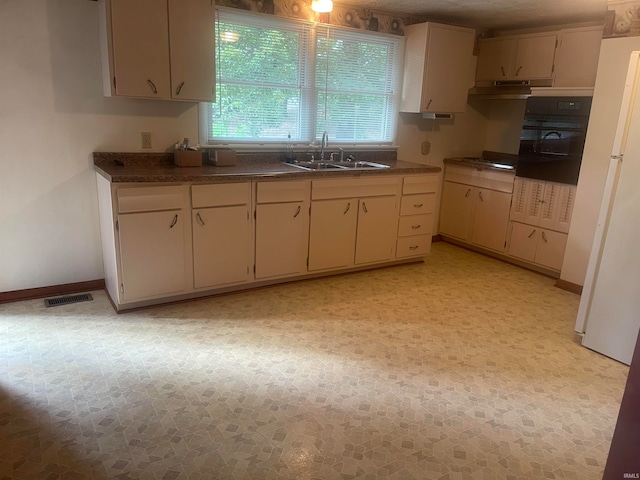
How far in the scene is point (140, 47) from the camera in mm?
2990

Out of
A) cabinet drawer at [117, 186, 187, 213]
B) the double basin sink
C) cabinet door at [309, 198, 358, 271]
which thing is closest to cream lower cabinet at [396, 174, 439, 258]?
the double basin sink

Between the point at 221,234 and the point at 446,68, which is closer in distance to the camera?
the point at 221,234

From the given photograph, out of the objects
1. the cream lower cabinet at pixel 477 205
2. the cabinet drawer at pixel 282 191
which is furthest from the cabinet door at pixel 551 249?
the cabinet drawer at pixel 282 191

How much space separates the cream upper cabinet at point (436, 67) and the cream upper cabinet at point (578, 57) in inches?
32.7

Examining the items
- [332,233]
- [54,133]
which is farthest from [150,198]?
[332,233]

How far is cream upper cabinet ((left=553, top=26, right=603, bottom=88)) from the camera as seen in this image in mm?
3896

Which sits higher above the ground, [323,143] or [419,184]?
[323,143]

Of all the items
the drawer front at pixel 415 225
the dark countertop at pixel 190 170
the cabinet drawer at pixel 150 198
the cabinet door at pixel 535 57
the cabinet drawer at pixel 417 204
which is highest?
the cabinet door at pixel 535 57

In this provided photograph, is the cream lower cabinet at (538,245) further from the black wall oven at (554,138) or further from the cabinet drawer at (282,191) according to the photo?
the cabinet drawer at (282,191)

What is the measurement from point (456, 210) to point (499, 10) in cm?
200

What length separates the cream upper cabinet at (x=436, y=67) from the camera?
171 inches

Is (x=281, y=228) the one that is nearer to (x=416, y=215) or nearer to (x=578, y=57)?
(x=416, y=215)

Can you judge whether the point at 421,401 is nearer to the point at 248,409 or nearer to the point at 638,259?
the point at 248,409

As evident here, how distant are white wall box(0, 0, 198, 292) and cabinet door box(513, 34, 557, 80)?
3.33m
